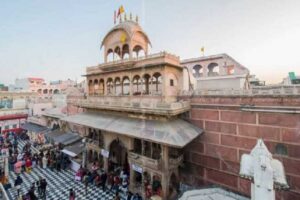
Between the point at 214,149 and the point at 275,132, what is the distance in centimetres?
357

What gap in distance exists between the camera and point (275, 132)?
8969 millimetres

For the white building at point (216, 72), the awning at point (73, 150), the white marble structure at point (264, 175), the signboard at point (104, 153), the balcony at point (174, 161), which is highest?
the white building at point (216, 72)

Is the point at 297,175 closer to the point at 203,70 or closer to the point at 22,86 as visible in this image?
the point at 203,70

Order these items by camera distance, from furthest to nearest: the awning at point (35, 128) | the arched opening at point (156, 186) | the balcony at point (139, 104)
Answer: the awning at point (35, 128), the arched opening at point (156, 186), the balcony at point (139, 104)

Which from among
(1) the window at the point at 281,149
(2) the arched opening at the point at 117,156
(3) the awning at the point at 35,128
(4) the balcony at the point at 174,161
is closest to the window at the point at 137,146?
(2) the arched opening at the point at 117,156

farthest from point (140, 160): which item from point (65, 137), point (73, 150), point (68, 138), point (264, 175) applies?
point (65, 137)

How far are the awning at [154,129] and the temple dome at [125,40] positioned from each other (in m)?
5.46

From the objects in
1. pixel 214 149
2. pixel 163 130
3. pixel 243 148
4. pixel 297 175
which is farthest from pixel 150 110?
pixel 297 175

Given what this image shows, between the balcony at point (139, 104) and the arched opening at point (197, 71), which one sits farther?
the arched opening at point (197, 71)

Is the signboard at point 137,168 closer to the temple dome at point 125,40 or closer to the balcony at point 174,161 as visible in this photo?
the balcony at point 174,161

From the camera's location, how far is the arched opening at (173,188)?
1084 centimetres

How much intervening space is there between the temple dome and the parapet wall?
671cm

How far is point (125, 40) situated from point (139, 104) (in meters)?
6.19

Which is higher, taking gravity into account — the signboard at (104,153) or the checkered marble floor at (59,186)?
the signboard at (104,153)
